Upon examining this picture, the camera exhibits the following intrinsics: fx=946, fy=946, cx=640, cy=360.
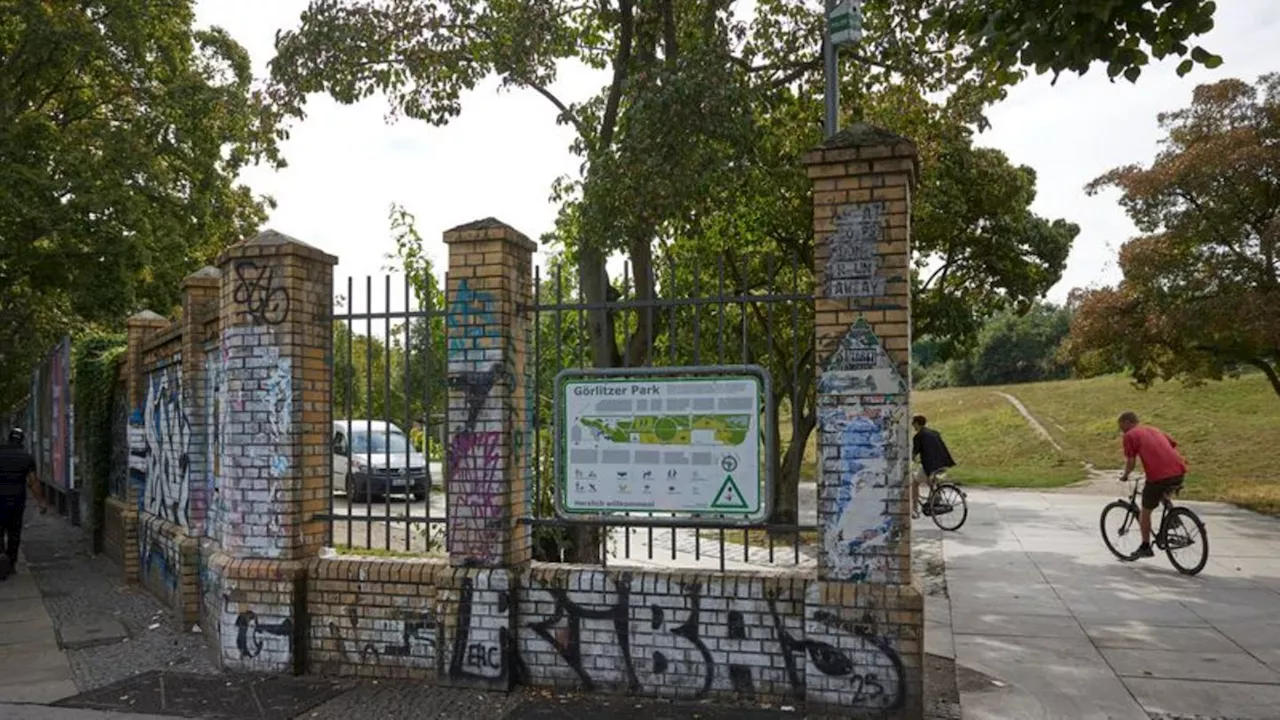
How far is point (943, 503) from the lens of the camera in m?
14.5

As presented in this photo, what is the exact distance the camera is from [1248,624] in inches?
301

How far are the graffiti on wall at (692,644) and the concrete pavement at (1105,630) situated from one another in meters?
0.79

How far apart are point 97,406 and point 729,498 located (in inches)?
384

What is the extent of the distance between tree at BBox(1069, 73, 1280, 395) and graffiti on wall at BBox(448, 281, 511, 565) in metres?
13.5

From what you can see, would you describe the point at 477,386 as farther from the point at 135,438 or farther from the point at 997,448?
the point at 997,448

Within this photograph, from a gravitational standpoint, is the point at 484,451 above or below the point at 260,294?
below

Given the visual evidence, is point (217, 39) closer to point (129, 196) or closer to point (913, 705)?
point (129, 196)

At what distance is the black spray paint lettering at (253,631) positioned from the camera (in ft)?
20.6

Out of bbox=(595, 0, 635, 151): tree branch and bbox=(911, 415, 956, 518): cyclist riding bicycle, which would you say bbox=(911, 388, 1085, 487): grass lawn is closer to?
bbox=(911, 415, 956, 518): cyclist riding bicycle

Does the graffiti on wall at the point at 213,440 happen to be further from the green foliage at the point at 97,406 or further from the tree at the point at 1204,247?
the tree at the point at 1204,247

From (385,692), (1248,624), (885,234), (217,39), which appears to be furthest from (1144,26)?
(217,39)

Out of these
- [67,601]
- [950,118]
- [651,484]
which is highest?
[950,118]

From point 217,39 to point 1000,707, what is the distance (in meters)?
20.3

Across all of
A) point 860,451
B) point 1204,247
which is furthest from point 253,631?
point 1204,247
